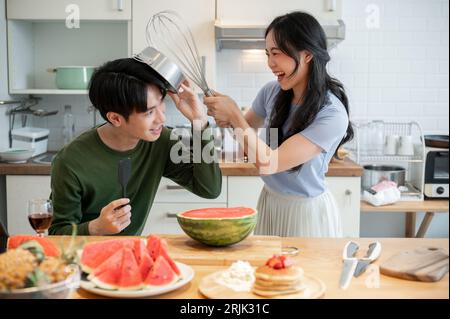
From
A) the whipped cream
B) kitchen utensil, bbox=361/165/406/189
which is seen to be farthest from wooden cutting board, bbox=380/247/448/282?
kitchen utensil, bbox=361/165/406/189

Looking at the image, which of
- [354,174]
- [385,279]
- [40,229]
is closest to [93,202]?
[40,229]

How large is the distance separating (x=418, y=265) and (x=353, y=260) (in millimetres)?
150

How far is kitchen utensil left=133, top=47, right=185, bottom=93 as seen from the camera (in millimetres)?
1710

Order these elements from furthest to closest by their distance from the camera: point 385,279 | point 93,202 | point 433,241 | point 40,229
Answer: point 93,202 → point 433,241 → point 40,229 → point 385,279

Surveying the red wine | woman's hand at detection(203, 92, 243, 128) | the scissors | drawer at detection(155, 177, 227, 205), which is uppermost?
woman's hand at detection(203, 92, 243, 128)

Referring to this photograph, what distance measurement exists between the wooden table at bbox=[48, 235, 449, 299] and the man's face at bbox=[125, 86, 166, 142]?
15.8 inches

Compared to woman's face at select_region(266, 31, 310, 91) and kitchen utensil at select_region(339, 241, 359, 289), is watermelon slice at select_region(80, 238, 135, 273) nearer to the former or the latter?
kitchen utensil at select_region(339, 241, 359, 289)

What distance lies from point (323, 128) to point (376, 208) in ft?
5.00

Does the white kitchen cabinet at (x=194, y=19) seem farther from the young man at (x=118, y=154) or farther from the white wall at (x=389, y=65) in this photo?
the young man at (x=118, y=154)

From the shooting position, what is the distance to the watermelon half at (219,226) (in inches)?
58.1

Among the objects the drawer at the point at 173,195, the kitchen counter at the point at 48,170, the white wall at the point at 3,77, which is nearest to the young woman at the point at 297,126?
the kitchen counter at the point at 48,170

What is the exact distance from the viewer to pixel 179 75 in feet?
5.85

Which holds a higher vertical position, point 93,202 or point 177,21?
point 177,21

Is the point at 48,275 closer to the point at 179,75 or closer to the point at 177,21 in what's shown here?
the point at 179,75
